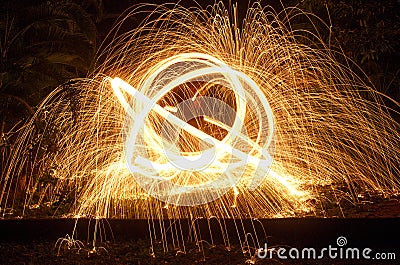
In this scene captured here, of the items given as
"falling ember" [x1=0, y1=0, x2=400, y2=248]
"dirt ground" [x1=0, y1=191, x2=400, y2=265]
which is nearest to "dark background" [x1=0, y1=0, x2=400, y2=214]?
"falling ember" [x1=0, y1=0, x2=400, y2=248]

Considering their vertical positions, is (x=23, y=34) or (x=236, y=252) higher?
(x=23, y=34)

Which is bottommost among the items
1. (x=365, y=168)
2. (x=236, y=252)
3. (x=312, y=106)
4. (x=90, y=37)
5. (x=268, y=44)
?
A: (x=236, y=252)

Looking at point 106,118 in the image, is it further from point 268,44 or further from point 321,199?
point 321,199

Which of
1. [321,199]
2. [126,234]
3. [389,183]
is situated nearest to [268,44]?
[321,199]

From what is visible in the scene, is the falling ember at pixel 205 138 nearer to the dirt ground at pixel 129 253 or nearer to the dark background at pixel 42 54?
the dark background at pixel 42 54

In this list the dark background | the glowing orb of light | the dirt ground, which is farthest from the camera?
the dark background

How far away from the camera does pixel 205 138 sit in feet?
37.9

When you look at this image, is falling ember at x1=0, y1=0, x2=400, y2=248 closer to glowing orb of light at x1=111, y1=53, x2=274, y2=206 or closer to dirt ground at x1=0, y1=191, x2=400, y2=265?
glowing orb of light at x1=111, y1=53, x2=274, y2=206

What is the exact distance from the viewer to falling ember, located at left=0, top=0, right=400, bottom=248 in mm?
10906

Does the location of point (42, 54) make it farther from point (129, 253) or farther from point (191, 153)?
point (129, 253)

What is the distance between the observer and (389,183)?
1307 centimetres

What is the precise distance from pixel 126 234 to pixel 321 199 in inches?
148

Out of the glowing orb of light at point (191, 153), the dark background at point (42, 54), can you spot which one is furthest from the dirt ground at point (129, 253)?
the dark background at point (42, 54)

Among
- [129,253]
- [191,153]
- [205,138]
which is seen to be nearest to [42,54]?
[191,153]
